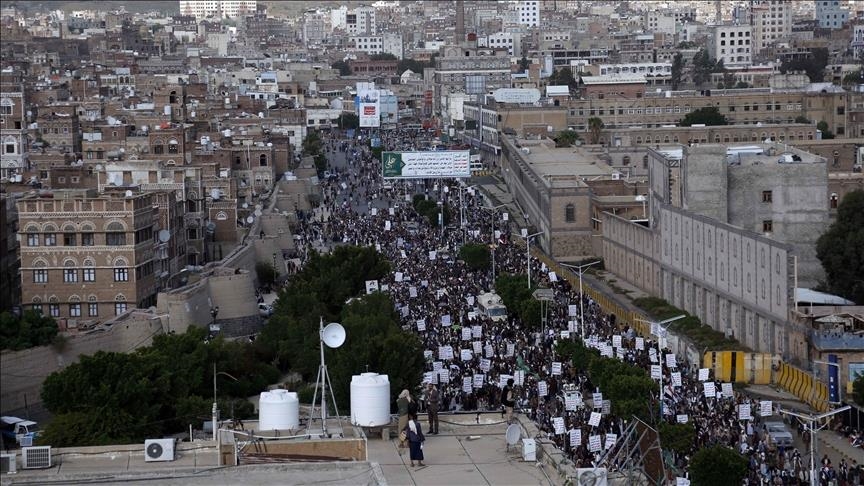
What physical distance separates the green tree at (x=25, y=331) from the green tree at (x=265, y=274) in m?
16.6

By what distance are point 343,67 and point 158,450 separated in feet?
563

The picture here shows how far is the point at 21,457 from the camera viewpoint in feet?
54.7

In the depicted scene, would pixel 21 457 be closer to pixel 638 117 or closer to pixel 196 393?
pixel 196 393

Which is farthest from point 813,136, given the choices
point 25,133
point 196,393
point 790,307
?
point 196,393

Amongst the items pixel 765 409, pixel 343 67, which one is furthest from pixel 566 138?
pixel 343 67

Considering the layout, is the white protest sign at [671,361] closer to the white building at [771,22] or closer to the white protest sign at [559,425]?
the white protest sign at [559,425]

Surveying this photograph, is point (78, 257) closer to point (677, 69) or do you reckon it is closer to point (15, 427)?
point (15, 427)

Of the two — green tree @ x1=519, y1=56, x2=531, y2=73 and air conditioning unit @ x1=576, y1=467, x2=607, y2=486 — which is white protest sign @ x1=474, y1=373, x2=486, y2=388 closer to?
air conditioning unit @ x1=576, y1=467, x2=607, y2=486

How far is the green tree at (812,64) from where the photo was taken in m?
130

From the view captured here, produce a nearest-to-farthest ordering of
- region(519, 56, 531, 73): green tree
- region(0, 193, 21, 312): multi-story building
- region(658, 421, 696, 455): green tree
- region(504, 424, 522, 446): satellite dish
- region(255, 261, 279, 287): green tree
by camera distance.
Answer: region(504, 424, 522, 446): satellite dish → region(658, 421, 696, 455): green tree → region(0, 193, 21, 312): multi-story building → region(255, 261, 279, 287): green tree → region(519, 56, 531, 73): green tree

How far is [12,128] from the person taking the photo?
84250 millimetres

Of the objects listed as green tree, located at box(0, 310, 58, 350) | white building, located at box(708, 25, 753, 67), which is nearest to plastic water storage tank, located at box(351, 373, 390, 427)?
green tree, located at box(0, 310, 58, 350)

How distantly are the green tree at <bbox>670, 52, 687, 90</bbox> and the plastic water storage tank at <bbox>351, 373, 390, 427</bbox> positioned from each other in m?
109

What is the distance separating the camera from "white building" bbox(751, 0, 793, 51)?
603 feet
